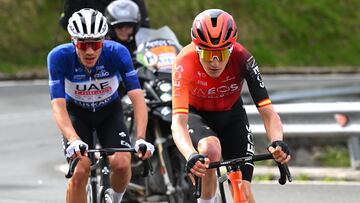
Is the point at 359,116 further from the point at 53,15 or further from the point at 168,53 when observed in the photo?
the point at 53,15

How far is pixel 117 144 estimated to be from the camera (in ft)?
30.5

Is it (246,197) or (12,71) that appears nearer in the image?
(246,197)

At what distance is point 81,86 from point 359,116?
4837 mm

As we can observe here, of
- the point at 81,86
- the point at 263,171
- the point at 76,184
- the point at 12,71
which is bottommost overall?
the point at 12,71

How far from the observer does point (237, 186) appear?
7668 mm

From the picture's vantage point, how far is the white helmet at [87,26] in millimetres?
8898

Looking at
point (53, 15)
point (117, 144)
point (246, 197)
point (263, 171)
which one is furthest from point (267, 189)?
point (53, 15)

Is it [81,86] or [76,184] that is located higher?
[81,86]

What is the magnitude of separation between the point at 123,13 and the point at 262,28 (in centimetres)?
2103

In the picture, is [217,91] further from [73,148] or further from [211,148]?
[73,148]

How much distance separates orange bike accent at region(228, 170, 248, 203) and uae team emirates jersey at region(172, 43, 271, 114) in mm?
702

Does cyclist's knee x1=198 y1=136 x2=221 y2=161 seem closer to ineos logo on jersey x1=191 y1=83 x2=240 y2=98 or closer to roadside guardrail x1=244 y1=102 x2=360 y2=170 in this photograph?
ineos logo on jersey x1=191 y1=83 x2=240 y2=98

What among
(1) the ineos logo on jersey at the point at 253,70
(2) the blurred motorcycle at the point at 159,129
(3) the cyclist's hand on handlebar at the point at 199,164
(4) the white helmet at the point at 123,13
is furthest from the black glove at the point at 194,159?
(4) the white helmet at the point at 123,13

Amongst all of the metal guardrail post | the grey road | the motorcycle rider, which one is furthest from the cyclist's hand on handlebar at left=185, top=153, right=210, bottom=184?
the metal guardrail post
